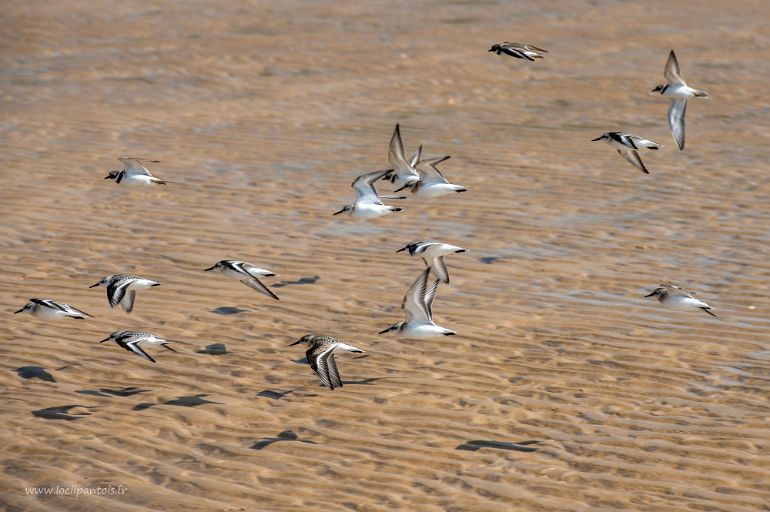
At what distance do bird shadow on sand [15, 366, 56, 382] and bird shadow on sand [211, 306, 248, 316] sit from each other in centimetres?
218

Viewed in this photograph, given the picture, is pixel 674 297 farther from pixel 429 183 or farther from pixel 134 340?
pixel 134 340

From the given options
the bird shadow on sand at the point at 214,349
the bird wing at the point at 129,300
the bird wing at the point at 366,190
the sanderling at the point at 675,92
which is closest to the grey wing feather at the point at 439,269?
the bird wing at the point at 366,190

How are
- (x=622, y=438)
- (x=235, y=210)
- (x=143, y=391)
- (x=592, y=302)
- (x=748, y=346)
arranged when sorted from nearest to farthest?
1. (x=622, y=438)
2. (x=143, y=391)
3. (x=748, y=346)
4. (x=592, y=302)
5. (x=235, y=210)

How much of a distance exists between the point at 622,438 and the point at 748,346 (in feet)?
9.00

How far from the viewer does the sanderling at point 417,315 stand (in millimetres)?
10789

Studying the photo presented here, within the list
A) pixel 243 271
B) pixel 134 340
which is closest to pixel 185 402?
pixel 134 340

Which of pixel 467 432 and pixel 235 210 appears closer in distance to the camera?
pixel 467 432

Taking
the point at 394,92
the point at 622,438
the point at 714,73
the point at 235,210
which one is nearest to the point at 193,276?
the point at 235,210

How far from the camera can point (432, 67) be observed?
79.2 ft

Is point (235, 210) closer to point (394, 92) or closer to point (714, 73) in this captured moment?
point (394, 92)

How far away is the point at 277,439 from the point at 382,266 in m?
4.81

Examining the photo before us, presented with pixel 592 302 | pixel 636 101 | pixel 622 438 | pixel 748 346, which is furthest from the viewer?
A: pixel 636 101

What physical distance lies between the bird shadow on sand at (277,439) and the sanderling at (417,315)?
1.59 meters

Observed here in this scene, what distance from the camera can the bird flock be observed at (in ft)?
33.8
